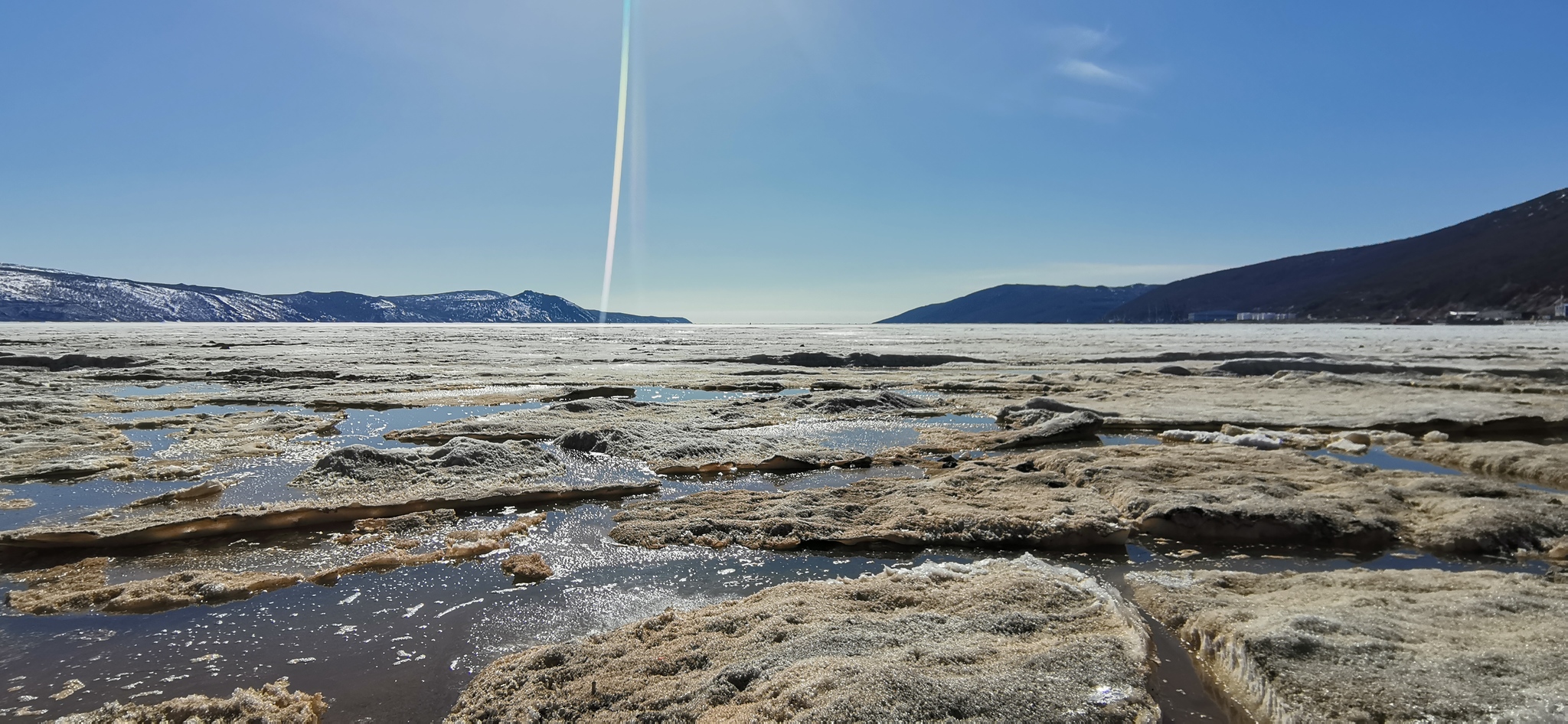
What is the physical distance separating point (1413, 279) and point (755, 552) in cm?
15918

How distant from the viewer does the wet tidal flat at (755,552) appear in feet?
13.9

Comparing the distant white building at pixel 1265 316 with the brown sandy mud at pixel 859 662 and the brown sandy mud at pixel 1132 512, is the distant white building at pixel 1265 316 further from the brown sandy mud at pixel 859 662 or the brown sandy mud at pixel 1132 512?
the brown sandy mud at pixel 859 662

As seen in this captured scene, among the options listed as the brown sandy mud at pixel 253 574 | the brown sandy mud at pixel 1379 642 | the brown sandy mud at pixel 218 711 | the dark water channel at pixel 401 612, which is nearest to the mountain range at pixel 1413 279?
the brown sandy mud at pixel 1379 642

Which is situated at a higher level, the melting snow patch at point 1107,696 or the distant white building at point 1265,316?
the distant white building at point 1265,316

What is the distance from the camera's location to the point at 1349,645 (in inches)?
167

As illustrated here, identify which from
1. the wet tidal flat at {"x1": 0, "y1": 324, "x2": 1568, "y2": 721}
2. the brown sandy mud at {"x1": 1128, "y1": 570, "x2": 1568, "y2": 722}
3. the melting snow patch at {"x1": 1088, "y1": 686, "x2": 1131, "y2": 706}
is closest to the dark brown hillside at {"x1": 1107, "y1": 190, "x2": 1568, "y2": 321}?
the wet tidal flat at {"x1": 0, "y1": 324, "x2": 1568, "y2": 721}

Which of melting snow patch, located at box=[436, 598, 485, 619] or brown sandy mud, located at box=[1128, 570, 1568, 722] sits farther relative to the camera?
melting snow patch, located at box=[436, 598, 485, 619]

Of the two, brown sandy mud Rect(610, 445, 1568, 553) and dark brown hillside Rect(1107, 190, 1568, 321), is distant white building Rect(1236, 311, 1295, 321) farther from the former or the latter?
brown sandy mud Rect(610, 445, 1568, 553)

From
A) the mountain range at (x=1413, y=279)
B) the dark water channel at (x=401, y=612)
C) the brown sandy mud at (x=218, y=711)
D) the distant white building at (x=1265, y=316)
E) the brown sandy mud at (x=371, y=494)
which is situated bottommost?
the dark water channel at (x=401, y=612)

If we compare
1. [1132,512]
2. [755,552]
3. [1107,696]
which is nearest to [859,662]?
[1107,696]

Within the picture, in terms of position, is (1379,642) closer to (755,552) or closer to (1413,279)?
(755,552)

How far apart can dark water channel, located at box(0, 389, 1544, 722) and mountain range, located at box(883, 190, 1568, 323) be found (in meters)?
124

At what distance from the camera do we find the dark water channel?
4.53 meters

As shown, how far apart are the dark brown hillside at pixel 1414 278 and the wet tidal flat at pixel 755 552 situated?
118 metres
